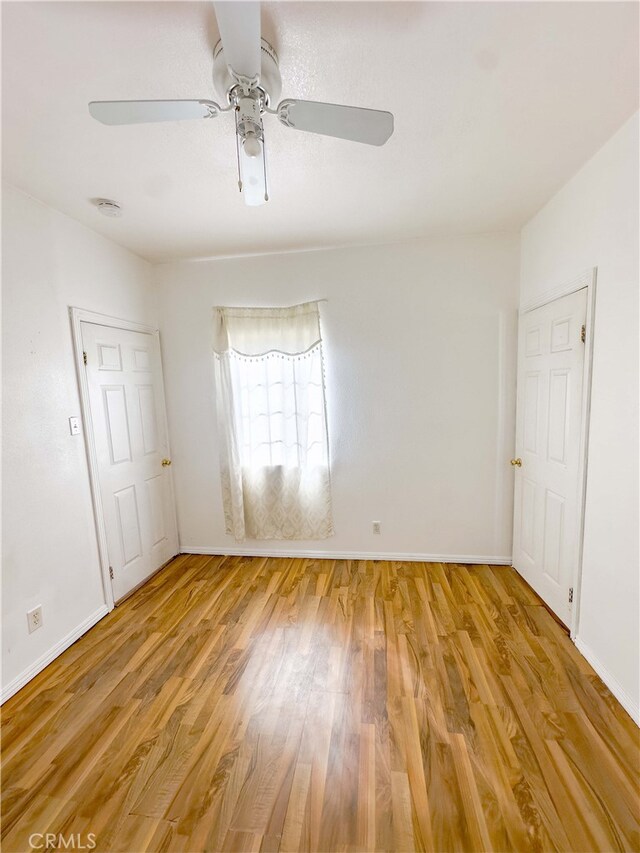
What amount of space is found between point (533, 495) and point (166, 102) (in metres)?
2.78

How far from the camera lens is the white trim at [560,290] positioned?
178 centimetres

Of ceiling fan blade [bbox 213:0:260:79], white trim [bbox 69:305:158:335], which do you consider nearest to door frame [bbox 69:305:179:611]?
white trim [bbox 69:305:158:335]

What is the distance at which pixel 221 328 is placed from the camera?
2.84m

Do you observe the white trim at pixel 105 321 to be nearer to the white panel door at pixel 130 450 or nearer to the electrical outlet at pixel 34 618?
the white panel door at pixel 130 450

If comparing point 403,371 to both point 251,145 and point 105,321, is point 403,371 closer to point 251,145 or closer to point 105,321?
point 251,145

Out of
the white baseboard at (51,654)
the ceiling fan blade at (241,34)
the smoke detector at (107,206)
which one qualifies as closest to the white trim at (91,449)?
the white baseboard at (51,654)

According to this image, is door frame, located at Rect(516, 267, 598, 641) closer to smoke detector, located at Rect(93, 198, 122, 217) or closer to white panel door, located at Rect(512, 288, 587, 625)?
white panel door, located at Rect(512, 288, 587, 625)

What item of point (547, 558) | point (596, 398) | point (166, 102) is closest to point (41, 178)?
point (166, 102)

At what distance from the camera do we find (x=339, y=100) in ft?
4.35

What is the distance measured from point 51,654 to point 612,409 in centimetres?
320

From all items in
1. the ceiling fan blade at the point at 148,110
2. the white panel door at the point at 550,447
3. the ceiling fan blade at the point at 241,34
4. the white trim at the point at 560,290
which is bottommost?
the white panel door at the point at 550,447

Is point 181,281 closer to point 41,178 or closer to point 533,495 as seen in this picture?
point 41,178

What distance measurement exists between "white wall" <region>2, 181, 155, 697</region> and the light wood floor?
0.25 meters
